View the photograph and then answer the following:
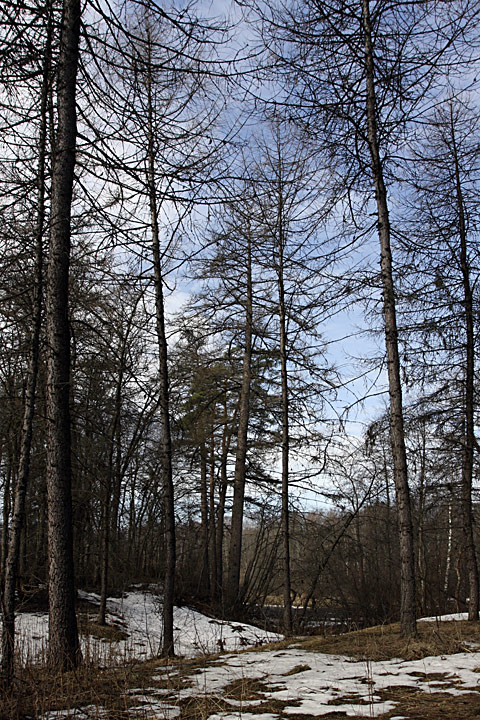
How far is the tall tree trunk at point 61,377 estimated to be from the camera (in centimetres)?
550

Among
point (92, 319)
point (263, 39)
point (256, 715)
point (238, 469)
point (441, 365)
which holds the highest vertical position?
point (263, 39)

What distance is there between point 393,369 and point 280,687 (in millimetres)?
4558

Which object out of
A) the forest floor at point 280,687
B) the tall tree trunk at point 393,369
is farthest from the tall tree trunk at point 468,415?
the forest floor at point 280,687

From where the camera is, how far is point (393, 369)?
25.3ft

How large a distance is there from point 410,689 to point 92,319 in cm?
1069

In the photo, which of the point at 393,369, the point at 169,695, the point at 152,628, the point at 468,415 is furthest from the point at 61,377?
the point at 152,628

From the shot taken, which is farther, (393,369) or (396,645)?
(393,369)

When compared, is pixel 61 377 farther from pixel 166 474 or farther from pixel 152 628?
pixel 152 628

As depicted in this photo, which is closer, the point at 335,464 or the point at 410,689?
the point at 410,689

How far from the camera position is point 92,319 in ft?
42.8

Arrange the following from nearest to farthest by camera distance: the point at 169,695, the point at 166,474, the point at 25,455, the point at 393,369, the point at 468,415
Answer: the point at 169,695, the point at 25,455, the point at 393,369, the point at 166,474, the point at 468,415

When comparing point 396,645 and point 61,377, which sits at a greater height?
point 61,377

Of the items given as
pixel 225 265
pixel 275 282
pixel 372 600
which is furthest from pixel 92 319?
pixel 372 600

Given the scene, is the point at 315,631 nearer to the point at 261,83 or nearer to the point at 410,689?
the point at 410,689
